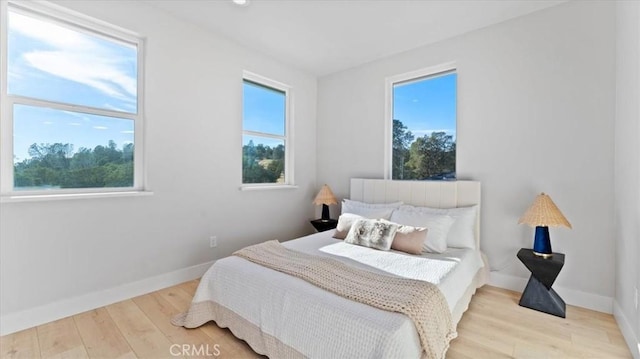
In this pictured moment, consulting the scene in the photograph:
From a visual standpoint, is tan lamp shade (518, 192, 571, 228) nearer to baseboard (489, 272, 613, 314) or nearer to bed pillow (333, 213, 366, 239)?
baseboard (489, 272, 613, 314)

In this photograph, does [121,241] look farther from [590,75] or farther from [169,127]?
[590,75]

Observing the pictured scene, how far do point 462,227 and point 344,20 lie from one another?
7.73ft

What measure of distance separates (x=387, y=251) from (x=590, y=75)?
2.30 metres

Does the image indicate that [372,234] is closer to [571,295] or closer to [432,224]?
[432,224]

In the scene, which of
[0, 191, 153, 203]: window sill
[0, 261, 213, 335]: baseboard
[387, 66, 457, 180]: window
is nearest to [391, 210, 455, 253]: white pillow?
[387, 66, 457, 180]: window

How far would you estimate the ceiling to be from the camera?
2.59m

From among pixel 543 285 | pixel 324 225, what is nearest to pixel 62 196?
pixel 324 225

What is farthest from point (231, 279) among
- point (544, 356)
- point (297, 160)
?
point (297, 160)

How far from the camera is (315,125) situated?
177 inches

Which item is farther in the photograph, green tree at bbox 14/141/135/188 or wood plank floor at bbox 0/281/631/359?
green tree at bbox 14/141/135/188

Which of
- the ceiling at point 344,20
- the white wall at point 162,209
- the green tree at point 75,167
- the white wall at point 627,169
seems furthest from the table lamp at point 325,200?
the white wall at point 627,169

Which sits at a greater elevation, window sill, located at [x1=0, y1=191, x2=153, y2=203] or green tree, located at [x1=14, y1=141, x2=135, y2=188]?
green tree, located at [x1=14, y1=141, x2=135, y2=188]

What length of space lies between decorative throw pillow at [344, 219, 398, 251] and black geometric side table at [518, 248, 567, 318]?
1128mm

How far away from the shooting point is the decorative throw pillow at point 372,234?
2562 mm
